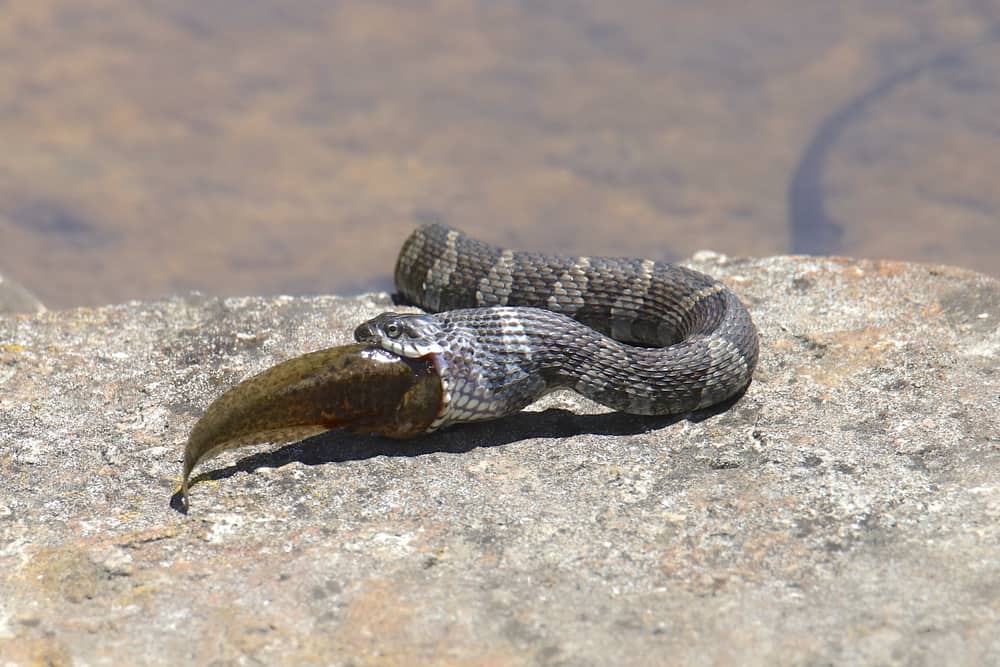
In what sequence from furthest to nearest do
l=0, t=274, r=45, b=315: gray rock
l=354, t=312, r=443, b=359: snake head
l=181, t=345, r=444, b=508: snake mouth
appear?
l=0, t=274, r=45, b=315: gray rock, l=354, t=312, r=443, b=359: snake head, l=181, t=345, r=444, b=508: snake mouth

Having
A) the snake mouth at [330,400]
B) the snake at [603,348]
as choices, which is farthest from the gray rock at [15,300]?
the snake at [603,348]

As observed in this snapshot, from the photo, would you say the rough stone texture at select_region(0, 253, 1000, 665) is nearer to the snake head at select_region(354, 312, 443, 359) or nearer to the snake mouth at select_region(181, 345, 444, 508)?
the snake mouth at select_region(181, 345, 444, 508)

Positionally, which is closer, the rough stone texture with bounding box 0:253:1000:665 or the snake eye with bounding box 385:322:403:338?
the rough stone texture with bounding box 0:253:1000:665

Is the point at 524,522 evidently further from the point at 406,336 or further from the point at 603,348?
the point at 603,348

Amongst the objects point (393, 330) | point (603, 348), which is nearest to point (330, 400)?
point (393, 330)

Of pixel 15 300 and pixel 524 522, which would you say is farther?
pixel 15 300

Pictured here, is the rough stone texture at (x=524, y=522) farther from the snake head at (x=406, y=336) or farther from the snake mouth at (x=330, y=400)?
the snake head at (x=406, y=336)

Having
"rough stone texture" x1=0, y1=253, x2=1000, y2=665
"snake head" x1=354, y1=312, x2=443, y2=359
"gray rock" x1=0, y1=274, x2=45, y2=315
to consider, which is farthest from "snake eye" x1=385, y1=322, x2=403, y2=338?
"gray rock" x1=0, y1=274, x2=45, y2=315
